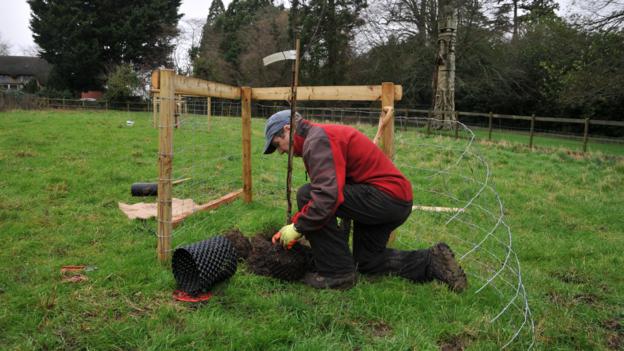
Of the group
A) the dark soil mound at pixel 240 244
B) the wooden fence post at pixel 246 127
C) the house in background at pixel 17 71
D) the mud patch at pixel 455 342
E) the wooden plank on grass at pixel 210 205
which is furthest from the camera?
the house in background at pixel 17 71

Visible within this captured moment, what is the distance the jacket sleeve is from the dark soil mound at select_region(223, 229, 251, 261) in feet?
3.26

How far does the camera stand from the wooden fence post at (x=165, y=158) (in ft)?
→ 10.9

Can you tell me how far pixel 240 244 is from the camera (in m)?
3.76

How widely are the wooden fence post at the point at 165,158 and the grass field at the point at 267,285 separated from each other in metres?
0.24

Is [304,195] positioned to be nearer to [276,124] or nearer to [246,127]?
[276,124]

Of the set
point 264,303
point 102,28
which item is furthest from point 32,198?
point 102,28

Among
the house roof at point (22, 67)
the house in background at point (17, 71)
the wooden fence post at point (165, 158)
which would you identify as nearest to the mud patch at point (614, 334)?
the wooden fence post at point (165, 158)

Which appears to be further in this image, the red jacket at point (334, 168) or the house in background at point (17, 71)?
the house in background at point (17, 71)

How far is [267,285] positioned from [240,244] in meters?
0.61

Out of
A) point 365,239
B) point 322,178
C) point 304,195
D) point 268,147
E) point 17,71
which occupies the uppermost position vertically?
point 17,71

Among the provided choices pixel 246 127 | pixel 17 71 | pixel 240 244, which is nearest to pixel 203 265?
pixel 240 244

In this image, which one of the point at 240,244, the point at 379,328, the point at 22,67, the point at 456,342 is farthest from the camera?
the point at 22,67

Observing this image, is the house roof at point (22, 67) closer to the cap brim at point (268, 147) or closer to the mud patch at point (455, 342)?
the cap brim at point (268, 147)

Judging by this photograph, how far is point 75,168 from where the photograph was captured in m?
7.36
